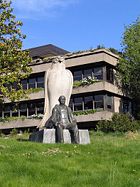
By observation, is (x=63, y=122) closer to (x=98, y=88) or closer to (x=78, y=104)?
(x=98, y=88)

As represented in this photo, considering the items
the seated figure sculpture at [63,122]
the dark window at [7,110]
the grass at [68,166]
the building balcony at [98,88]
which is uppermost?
the building balcony at [98,88]

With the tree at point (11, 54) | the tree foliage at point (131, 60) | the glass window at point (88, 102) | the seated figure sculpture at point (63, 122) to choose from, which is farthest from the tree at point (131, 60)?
the seated figure sculpture at point (63, 122)

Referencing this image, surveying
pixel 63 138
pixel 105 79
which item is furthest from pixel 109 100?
pixel 63 138

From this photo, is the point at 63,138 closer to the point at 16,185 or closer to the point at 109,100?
the point at 16,185

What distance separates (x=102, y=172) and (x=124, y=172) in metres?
0.56

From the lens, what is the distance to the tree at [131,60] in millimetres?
48812

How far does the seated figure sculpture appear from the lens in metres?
18.0

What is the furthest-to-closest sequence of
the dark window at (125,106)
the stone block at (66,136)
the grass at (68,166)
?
the dark window at (125,106) → the stone block at (66,136) → the grass at (68,166)

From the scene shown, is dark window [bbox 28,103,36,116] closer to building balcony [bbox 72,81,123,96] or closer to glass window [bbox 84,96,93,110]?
building balcony [bbox 72,81,123,96]

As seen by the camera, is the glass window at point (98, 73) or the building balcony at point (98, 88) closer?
the building balcony at point (98, 88)

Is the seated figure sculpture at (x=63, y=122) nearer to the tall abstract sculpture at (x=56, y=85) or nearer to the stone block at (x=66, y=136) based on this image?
the stone block at (x=66, y=136)

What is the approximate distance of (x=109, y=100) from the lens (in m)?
50.9

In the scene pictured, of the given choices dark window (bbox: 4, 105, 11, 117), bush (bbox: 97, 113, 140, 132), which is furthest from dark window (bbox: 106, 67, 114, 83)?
dark window (bbox: 4, 105, 11, 117)

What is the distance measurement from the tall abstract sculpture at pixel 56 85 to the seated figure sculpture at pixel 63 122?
2352mm
